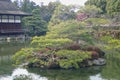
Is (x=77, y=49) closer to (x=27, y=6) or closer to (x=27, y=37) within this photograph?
(x=27, y=37)

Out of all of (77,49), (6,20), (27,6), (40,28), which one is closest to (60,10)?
(40,28)

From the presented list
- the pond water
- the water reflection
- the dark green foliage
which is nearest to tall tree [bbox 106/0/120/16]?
the dark green foliage

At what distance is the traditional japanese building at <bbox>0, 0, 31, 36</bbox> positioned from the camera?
120 ft

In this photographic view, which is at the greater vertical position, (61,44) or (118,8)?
(118,8)

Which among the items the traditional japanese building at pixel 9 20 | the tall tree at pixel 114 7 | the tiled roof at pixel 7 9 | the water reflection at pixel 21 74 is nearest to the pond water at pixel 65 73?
the water reflection at pixel 21 74

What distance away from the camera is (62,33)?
21.5 m

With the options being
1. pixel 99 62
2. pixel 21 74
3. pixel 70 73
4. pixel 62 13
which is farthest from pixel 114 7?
pixel 21 74

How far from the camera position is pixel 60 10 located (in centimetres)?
4075

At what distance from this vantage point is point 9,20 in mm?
37688

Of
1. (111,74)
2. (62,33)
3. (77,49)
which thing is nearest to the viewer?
(111,74)

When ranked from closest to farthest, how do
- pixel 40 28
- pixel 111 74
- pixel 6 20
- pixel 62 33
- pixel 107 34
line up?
pixel 111 74 < pixel 62 33 < pixel 107 34 < pixel 6 20 < pixel 40 28

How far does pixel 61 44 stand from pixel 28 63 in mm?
2404

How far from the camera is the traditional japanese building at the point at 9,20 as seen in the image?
36594 mm

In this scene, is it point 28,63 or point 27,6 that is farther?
point 27,6
